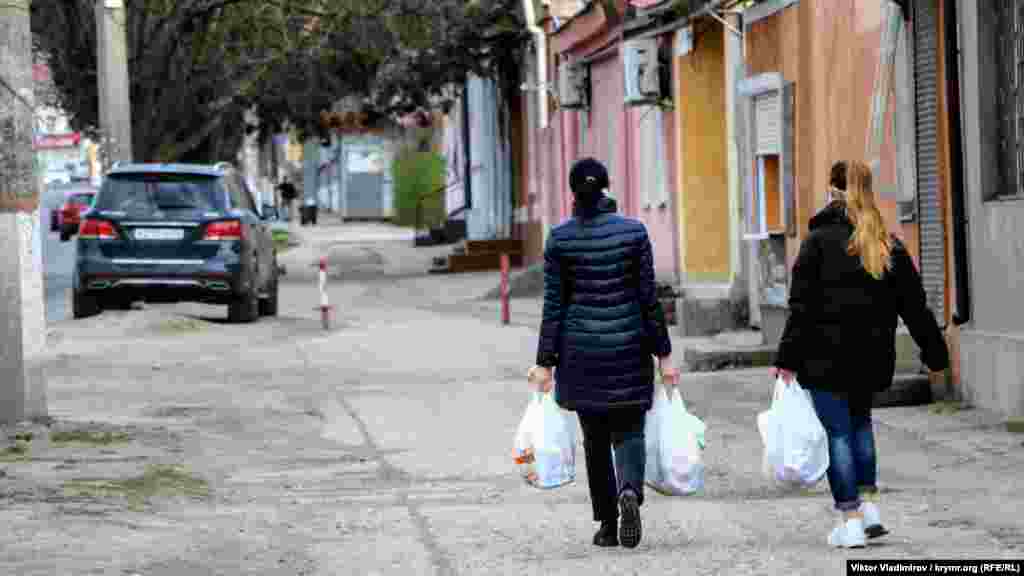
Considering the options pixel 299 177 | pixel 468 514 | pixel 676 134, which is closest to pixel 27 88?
pixel 468 514

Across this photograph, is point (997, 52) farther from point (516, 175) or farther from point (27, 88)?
point (516, 175)

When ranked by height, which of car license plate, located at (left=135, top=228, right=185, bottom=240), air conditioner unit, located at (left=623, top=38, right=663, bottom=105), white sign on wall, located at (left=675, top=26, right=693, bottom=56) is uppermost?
white sign on wall, located at (left=675, top=26, right=693, bottom=56)

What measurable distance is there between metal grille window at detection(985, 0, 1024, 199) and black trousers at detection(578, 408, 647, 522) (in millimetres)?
5051

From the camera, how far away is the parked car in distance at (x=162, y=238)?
25.3 meters

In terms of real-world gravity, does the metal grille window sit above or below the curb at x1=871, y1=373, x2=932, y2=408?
above

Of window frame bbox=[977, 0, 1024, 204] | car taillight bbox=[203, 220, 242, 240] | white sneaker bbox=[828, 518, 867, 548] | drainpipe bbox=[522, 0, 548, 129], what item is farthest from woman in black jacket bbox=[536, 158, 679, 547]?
drainpipe bbox=[522, 0, 548, 129]

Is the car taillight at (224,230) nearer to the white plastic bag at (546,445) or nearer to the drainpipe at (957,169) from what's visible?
the drainpipe at (957,169)

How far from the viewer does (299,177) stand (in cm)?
10156

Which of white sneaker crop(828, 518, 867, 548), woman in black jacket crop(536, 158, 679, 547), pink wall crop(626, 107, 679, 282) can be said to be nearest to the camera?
white sneaker crop(828, 518, 867, 548)

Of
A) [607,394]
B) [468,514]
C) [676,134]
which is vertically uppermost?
[676,134]

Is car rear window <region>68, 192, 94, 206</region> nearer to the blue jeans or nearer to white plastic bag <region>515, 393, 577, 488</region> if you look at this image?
white plastic bag <region>515, 393, 577, 488</region>

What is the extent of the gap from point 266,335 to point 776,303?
723 centimetres

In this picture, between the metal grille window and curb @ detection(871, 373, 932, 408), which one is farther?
curb @ detection(871, 373, 932, 408)

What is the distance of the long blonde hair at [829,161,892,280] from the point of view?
9.48 m
